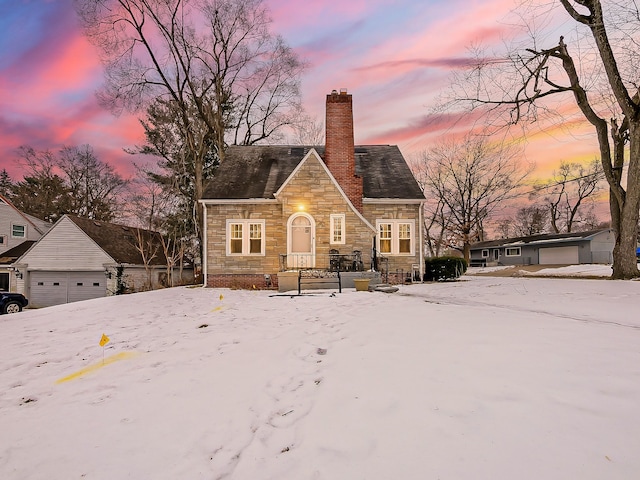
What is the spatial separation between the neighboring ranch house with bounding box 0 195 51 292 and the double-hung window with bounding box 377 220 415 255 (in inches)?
1083

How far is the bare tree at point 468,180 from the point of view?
3108 cm

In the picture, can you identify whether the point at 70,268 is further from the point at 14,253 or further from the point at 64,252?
the point at 14,253

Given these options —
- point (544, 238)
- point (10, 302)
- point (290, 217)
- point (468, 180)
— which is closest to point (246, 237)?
point (290, 217)

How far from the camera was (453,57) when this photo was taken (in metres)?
13.4

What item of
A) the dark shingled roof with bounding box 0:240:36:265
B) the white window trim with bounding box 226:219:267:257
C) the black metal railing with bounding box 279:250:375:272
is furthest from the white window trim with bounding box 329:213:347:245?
the dark shingled roof with bounding box 0:240:36:265

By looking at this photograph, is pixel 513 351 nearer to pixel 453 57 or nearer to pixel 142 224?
pixel 453 57

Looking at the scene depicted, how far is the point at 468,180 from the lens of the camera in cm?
3284

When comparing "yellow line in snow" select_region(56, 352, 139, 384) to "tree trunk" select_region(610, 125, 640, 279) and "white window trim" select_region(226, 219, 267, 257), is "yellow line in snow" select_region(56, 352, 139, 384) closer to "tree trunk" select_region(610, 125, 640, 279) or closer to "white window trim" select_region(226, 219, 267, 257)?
"white window trim" select_region(226, 219, 267, 257)

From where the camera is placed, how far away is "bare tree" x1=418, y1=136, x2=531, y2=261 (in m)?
31.1

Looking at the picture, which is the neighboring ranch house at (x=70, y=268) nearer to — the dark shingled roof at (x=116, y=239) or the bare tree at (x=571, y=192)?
the dark shingled roof at (x=116, y=239)

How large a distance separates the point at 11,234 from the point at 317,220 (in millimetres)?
28235

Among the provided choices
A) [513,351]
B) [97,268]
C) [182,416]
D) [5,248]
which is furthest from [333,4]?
[5,248]

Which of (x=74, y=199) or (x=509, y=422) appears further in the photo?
(x=74, y=199)

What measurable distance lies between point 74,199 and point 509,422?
136ft
